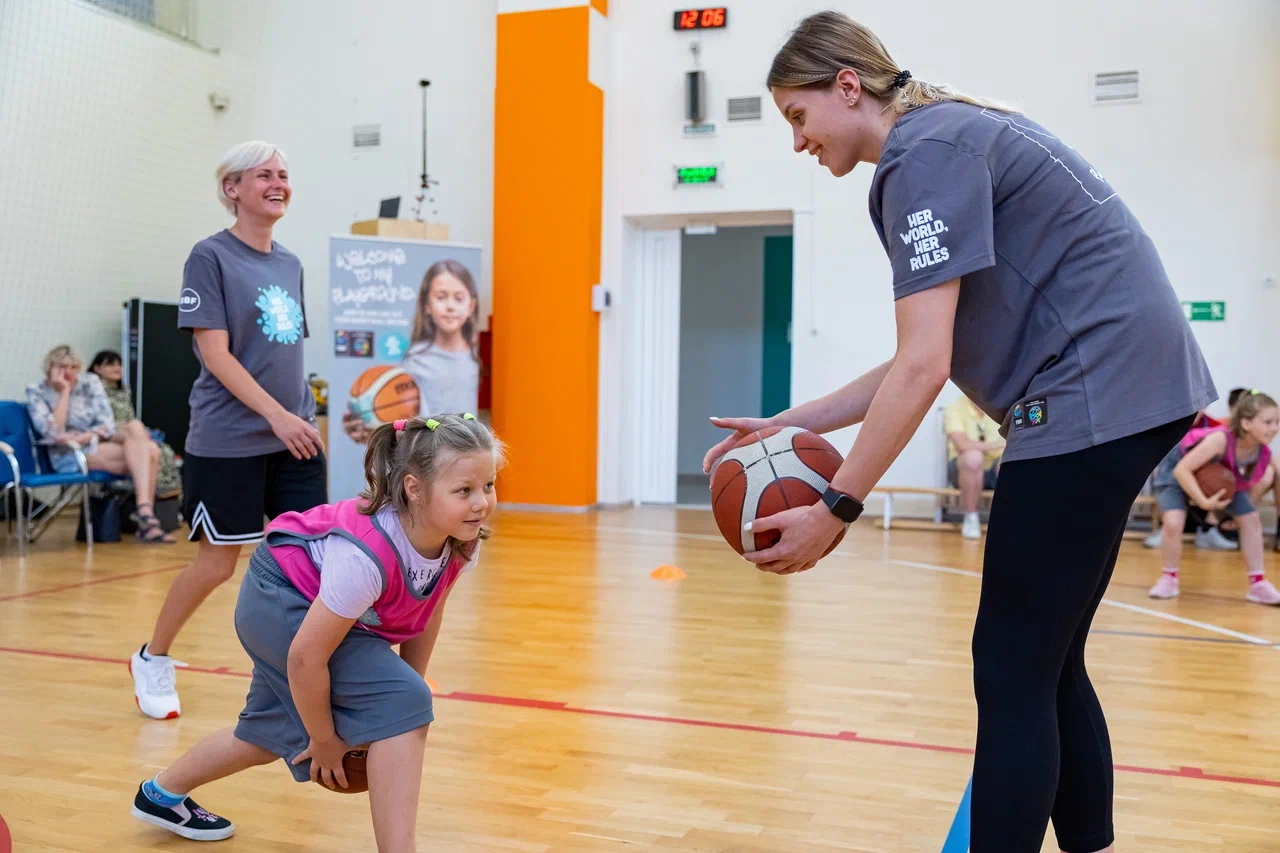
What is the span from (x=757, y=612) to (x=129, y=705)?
2.59 metres

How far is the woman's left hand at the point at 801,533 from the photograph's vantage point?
5.36 feet

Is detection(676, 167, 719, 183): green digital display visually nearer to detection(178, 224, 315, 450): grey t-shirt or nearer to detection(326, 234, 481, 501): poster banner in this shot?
detection(326, 234, 481, 501): poster banner

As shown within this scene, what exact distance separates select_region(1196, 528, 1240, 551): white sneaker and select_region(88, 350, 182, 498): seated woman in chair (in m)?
6.75

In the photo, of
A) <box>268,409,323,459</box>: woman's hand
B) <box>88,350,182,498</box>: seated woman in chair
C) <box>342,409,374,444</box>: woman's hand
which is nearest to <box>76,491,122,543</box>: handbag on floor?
<box>88,350,182,498</box>: seated woman in chair

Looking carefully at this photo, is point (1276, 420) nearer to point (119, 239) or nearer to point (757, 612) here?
point (757, 612)

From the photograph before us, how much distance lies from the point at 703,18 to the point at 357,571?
7968 mm

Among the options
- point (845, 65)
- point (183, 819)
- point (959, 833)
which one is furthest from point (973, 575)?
point (845, 65)

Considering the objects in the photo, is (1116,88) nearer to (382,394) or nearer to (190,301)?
(382,394)

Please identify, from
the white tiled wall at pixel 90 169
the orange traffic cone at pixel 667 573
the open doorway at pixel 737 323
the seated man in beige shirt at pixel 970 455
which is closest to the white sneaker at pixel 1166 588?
the seated man in beige shirt at pixel 970 455

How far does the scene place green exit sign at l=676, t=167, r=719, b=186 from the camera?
8.98 m

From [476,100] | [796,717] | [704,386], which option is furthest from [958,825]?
[704,386]

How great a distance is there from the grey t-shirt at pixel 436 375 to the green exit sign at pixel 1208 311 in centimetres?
529

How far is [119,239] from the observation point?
900 centimetres

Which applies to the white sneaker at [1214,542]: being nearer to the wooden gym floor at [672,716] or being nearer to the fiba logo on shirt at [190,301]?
the wooden gym floor at [672,716]
